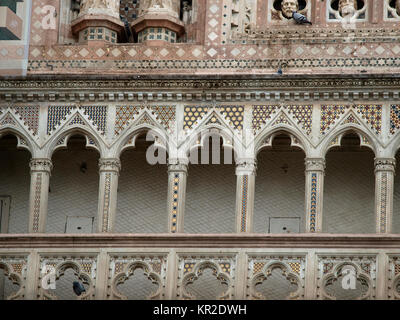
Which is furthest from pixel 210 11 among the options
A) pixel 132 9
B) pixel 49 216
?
pixel 49 216

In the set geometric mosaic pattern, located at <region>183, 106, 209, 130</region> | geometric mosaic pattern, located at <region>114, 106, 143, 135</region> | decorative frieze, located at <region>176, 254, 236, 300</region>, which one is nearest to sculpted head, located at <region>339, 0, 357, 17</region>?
geometric mosaic pattern, located at <region>183, 106, 209, 130</region>

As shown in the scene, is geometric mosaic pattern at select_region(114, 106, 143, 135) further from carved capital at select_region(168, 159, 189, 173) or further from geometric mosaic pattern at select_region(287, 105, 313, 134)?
geometric mosaic pattern at select_region(287, 105, 313, 134)

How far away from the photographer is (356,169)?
1276 inches

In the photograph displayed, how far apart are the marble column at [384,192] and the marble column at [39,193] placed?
4.49 m

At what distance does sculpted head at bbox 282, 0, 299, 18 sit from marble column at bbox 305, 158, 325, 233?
2.25 meters

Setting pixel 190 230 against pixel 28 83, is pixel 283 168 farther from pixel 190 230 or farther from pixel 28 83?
pixel 28 83

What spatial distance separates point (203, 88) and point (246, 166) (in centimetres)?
124

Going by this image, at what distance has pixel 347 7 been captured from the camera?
3219 centimetres

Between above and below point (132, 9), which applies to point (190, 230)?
below

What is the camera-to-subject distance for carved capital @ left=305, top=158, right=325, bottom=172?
103 ft

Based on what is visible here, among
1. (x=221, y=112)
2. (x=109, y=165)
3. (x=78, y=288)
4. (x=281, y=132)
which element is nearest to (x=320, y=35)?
(x=281, y=132)

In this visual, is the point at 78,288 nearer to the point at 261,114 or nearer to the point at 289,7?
the point at 261,114

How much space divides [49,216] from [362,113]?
4692mm
